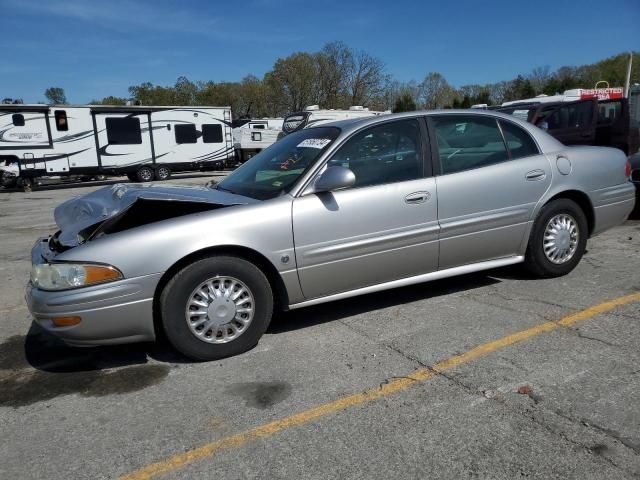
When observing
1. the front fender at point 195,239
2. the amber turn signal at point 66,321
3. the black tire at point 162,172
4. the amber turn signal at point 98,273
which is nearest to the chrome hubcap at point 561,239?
the front fender at point 195,239

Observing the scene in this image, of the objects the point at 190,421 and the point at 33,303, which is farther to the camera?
the point at 33,303

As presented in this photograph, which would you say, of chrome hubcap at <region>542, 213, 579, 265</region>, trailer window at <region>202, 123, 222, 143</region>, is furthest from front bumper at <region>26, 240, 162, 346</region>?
trailer window at <region>202, 123, 222, 143</region>

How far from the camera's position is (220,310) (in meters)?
3.32

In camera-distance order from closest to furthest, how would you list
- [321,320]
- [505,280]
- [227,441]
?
1. [227,441]
2. [321,320]
3. [505,280]

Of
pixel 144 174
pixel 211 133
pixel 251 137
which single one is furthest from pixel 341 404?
pixel 251 137

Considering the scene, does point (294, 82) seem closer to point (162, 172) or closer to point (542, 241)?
point (162, 172)

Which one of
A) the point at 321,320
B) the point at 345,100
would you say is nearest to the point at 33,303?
the point at 321,320

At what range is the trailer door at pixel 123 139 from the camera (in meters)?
19.1

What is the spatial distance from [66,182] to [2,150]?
4.48 metres

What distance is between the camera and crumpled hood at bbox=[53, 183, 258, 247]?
3332mm

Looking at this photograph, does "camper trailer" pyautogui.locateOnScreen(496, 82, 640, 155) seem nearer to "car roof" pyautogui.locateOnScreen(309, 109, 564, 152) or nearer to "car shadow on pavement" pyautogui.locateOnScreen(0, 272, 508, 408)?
"car roof" pyautogui.locateOnScreen(309, 109, 564, 152)

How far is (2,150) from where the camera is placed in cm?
1766

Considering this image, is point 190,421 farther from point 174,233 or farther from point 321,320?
point 321,320

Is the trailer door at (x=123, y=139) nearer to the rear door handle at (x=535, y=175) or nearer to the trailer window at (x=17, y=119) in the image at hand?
the trailer window at (x=17, y=119)
